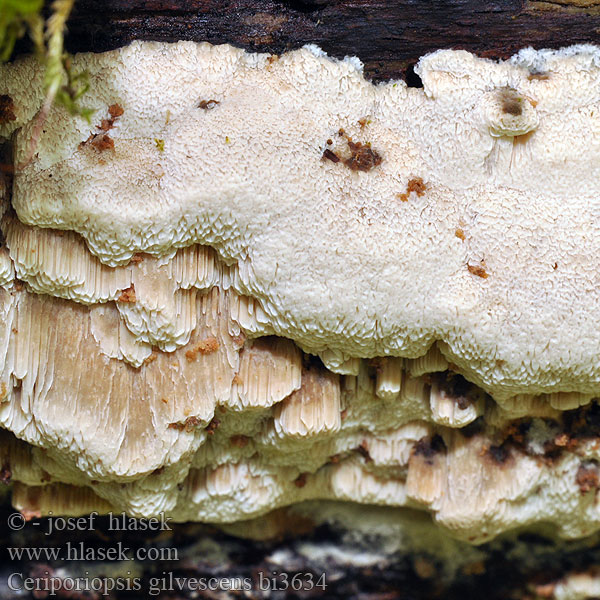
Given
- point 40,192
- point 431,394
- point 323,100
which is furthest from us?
point 431,394

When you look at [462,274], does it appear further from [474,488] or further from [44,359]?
[44,359]

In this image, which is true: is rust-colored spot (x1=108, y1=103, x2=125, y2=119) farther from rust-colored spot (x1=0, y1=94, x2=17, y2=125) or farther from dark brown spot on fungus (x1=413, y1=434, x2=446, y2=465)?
dark brown spot on fungus (x1=413, y1=434, x2=446, y2=465)

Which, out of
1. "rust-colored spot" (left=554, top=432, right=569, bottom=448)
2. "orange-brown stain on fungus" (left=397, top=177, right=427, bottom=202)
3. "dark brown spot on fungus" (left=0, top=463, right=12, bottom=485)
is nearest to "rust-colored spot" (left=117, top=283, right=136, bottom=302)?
"orange-brown stain on fungus" (left=397, top=177, right=427, bottom=202)

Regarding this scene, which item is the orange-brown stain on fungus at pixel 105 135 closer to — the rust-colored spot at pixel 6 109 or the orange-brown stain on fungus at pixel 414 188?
the rust-colored spot at pixel 6 109

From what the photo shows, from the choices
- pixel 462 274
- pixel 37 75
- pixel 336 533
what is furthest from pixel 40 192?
pixel 336 533

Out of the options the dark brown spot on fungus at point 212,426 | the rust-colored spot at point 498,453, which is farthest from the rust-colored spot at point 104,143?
the rust-colored spot at point 498,453
